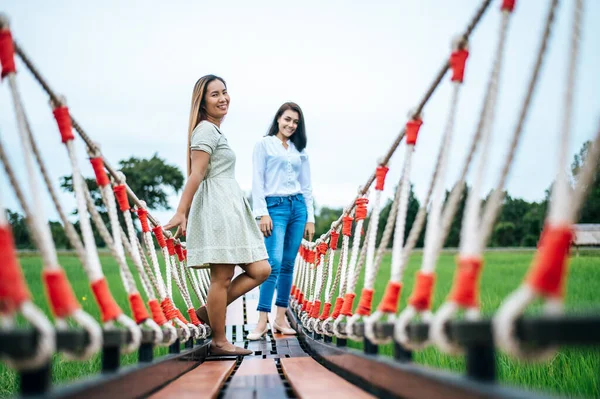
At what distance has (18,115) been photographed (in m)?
1.38

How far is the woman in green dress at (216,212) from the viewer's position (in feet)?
9.54

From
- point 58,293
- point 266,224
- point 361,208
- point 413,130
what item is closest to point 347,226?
point 361,208

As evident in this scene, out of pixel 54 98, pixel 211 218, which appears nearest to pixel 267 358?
pixel 211 218

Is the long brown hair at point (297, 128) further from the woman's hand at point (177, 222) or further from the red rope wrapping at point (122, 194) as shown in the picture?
the red rope wrapping at point (122, 194)

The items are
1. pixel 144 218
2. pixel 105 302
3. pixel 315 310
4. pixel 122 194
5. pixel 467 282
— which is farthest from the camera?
pixel 315 310

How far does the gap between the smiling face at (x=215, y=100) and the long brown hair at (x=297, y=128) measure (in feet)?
3.39

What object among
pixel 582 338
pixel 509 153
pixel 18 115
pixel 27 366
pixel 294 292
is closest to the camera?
pixel 582 338

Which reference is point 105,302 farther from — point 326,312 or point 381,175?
point 326,312

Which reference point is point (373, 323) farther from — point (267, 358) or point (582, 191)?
point (267, 358)

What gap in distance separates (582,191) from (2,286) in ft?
3.40

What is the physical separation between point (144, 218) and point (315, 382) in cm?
128

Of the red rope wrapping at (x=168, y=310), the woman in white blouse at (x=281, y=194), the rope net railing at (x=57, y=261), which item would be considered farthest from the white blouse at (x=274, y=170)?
the rope net railing at (x=57, y=261)

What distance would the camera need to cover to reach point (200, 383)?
7.03 feet

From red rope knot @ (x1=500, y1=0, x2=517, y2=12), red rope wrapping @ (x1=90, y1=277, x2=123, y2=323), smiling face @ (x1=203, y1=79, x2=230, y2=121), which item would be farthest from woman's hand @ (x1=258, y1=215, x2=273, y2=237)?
red rope knot @ (x1=500, y1=0, x2=517, y2=12)
